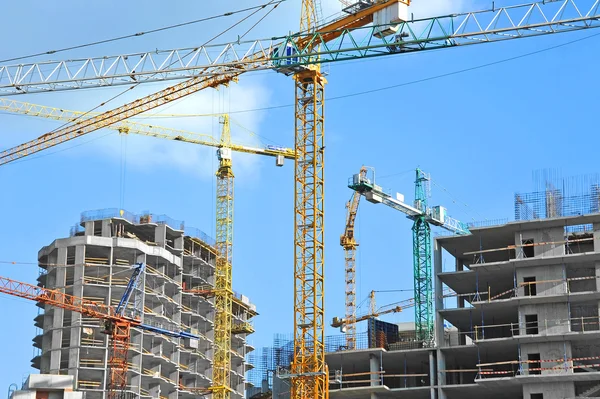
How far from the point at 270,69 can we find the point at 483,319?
29787mm

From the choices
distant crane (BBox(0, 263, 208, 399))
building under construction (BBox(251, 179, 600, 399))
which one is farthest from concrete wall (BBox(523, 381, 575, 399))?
distant crane (BBox(0, 263, 208, 399))

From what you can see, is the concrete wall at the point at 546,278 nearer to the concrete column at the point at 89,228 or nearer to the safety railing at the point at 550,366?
the safety railing at the point at 550,366

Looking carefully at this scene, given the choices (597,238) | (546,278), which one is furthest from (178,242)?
(597,238)

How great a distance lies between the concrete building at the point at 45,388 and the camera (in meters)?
121

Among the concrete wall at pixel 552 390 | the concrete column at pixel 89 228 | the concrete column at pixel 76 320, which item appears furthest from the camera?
the concrete column at pixel 89 228

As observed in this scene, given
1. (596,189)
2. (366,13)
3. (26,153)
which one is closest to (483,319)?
(596,189)

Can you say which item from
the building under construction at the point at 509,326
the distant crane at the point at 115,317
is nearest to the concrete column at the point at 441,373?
the building under construction at the point at 509,326

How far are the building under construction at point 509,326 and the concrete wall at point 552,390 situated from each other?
8cm

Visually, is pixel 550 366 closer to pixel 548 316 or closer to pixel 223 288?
pixel 548 316

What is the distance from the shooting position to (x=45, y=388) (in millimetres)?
121938

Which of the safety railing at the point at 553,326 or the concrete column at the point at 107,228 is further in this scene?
the concrete column at the point at 107,228

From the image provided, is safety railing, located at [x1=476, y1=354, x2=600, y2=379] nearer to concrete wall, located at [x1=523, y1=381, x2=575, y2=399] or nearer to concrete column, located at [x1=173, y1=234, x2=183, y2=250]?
concrete wall, located at [x1=523, y1=381, x2=575, y2=399]

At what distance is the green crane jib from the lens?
439ft

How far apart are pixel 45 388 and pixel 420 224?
47425mm
